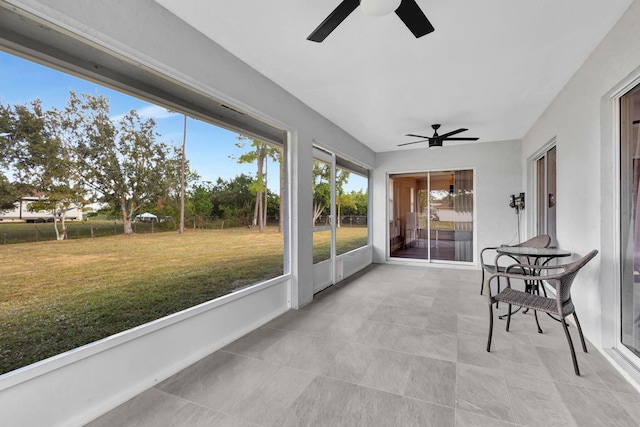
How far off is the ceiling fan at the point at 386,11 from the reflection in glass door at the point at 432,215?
4884mm

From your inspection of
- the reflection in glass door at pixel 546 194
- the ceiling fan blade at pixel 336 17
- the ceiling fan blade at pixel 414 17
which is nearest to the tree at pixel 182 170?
the ceiling fan blade at pixel 336 17

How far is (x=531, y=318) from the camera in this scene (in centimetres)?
319

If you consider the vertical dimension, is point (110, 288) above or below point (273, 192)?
below

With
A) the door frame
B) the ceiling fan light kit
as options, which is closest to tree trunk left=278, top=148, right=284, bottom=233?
the door frame

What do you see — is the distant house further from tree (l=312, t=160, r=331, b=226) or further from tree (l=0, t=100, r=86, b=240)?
tree (l=312, t=160, r=331, b=226)

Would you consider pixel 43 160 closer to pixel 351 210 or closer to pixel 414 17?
pixel 414 17

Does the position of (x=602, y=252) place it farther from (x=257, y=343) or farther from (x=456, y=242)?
(x=456, y=242)

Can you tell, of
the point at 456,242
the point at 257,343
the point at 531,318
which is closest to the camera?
the point at 257,343

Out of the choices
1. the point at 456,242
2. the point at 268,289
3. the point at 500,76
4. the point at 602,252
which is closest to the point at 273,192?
the point at 268,289

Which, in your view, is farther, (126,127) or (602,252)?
(602,252)

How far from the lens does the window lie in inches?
58.2

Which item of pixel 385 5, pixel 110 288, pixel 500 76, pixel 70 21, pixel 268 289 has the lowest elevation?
pixel 268 289

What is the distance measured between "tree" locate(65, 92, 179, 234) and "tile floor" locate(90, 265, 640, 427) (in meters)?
1.27

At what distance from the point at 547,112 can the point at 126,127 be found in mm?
4892
